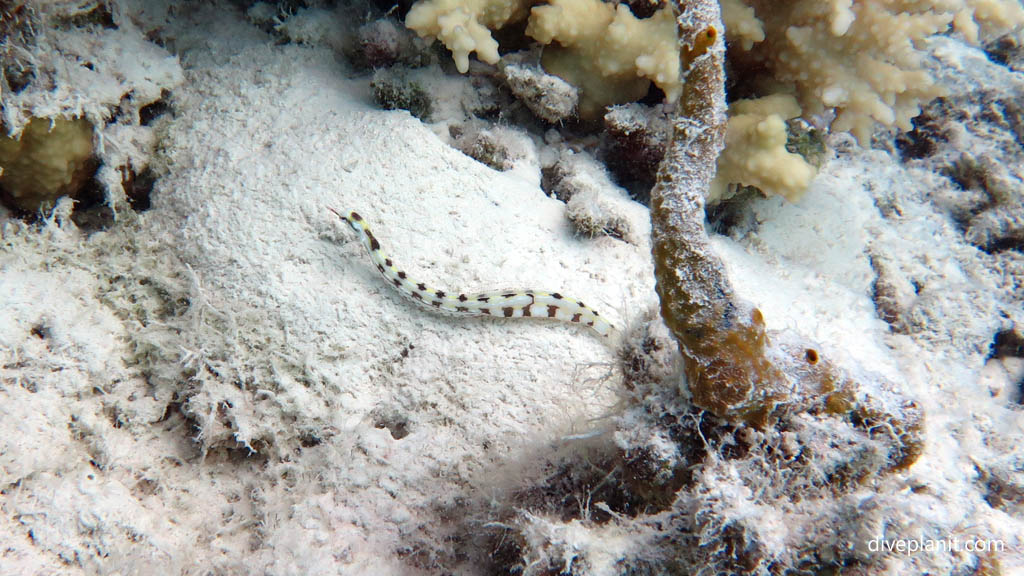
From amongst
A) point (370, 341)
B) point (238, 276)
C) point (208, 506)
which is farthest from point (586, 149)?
point (208, 506)

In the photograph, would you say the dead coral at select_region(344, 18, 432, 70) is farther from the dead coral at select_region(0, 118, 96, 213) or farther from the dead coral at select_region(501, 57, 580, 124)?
the dead coral at select_region(0, 118, 96, 213)

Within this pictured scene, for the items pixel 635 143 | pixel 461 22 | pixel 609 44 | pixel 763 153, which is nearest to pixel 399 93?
pixel 461 22

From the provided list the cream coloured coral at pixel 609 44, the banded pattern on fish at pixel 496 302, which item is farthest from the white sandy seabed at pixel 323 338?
the cream coloured coral at pixel 609 44

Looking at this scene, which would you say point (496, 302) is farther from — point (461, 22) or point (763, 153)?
point (763, 153)

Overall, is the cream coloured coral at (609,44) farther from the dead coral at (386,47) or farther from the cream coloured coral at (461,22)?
the dead coral at (386,47)

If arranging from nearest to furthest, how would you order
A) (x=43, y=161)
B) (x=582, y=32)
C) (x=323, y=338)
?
1. (x=43, y=161)
2. (x=323, y=338)
3. (x=582, y=32)

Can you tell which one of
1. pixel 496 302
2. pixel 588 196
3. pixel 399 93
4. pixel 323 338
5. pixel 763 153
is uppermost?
pixel 763 153

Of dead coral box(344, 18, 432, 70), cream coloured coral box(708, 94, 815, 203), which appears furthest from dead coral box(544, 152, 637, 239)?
dead coral box(344, 18, 432, 70)
